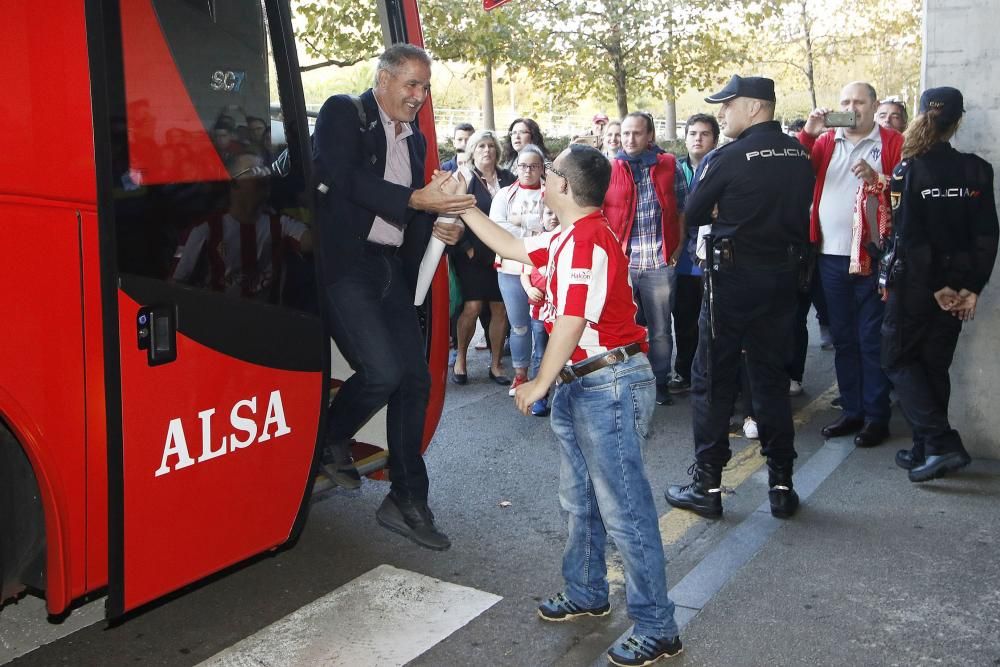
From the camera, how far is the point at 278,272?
12.3ft

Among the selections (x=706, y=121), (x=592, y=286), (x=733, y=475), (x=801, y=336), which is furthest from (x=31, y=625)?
(x=706, y=121)

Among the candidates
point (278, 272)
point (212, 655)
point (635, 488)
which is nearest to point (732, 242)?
point (635, 488)

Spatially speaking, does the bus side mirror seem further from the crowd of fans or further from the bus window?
the crowd of fans

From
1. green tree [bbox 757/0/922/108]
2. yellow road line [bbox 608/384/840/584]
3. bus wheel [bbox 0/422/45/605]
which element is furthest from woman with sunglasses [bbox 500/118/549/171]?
green tree [bbox 757/0/922/108]

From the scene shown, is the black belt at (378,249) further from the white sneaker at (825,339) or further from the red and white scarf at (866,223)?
the white sneaker at (825,339)

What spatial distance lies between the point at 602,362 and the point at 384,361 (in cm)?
121

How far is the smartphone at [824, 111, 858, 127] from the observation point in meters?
5.84

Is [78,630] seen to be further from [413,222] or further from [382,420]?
[413,222]

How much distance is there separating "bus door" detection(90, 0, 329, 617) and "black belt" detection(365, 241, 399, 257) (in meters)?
0.63

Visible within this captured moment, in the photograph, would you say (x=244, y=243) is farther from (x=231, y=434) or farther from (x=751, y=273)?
(x=751, y=273)

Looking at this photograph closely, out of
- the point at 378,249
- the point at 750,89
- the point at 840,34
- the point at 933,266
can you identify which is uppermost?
the point at 840,34

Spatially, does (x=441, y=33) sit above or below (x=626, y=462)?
above

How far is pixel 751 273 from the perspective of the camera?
4895 mm

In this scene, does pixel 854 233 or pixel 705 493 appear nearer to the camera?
pixel 705 493
